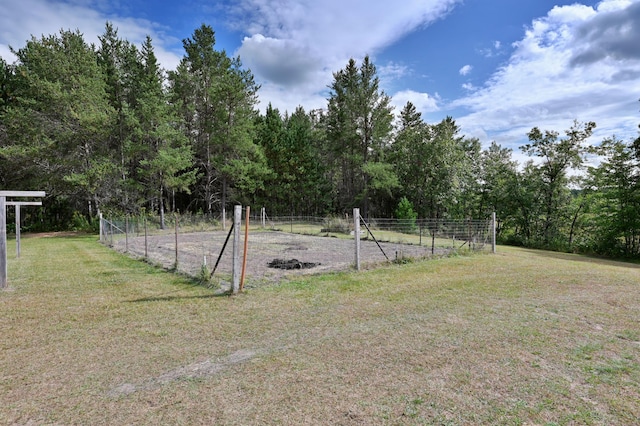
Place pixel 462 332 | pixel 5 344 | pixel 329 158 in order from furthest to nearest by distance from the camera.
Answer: pixel 329 158 → pixel 462 332 → pixel 5 344

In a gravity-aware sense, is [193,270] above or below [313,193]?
below

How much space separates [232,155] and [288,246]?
15.3 metres

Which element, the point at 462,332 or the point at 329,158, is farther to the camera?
the point at 329,158

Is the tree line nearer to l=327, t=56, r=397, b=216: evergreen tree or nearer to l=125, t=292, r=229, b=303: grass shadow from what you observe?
l=327, t=56, r=397, b=216: evergreen tree

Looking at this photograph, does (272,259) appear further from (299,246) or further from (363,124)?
(363,124)

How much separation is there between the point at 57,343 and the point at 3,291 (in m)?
3.61

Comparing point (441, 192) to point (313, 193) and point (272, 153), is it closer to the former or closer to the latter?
point (313, 193)

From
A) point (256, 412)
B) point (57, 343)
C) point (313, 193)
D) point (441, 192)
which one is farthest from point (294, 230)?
point (256, 412)

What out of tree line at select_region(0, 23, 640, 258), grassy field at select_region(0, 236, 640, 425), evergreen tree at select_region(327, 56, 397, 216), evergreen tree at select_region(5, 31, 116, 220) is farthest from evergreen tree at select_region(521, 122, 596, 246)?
evergreen tree at select_region(5, 31, 116, 220)

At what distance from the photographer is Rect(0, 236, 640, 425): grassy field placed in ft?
7.74

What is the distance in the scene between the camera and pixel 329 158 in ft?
113

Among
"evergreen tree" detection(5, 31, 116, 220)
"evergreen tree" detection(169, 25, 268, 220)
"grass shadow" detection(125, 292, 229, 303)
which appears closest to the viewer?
"grass shadow" detection(125, 292, 229, 303)

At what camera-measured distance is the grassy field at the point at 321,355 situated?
7.74ft

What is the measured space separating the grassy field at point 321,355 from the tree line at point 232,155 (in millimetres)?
16598
